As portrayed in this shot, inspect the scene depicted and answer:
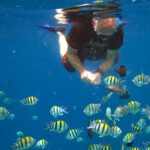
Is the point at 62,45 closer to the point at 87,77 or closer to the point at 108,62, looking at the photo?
the point at 108,62

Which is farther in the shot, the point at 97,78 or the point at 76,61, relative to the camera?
the point at 76,61

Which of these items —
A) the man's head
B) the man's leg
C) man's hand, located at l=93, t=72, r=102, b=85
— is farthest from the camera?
the man's leg

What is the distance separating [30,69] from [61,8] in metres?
104

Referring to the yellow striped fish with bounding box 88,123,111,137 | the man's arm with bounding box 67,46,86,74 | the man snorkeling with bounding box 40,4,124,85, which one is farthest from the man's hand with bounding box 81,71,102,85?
the yellow striped fish with bounding box 88,123,111,137

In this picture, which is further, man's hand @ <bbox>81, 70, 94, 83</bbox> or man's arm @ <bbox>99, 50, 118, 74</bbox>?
man's arm @ <bbox>99, 50, 118, 74</bbox>

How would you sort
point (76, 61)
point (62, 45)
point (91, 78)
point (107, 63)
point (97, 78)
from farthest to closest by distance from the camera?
point (62, 45) < point (107, 63) < point (76, 61) < point (97, 78) < point (91, 78)

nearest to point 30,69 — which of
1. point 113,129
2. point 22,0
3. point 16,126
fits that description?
point 16,126

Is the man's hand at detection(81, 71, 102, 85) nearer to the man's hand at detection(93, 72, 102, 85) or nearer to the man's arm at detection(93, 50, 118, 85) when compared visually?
the man's hand at detection(93, 72, 102, 85)

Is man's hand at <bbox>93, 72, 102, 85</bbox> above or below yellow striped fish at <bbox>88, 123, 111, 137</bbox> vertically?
above

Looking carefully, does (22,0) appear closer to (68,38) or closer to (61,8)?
(61,8)

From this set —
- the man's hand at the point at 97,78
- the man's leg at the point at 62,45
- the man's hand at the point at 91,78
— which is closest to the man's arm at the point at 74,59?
the man's hand at the point at 91,78

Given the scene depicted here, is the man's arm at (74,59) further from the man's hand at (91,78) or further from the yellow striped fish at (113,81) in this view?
the yellow striped fish at (113,81)

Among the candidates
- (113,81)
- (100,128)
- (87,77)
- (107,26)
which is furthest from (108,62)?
(100,128)

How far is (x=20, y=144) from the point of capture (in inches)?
267
